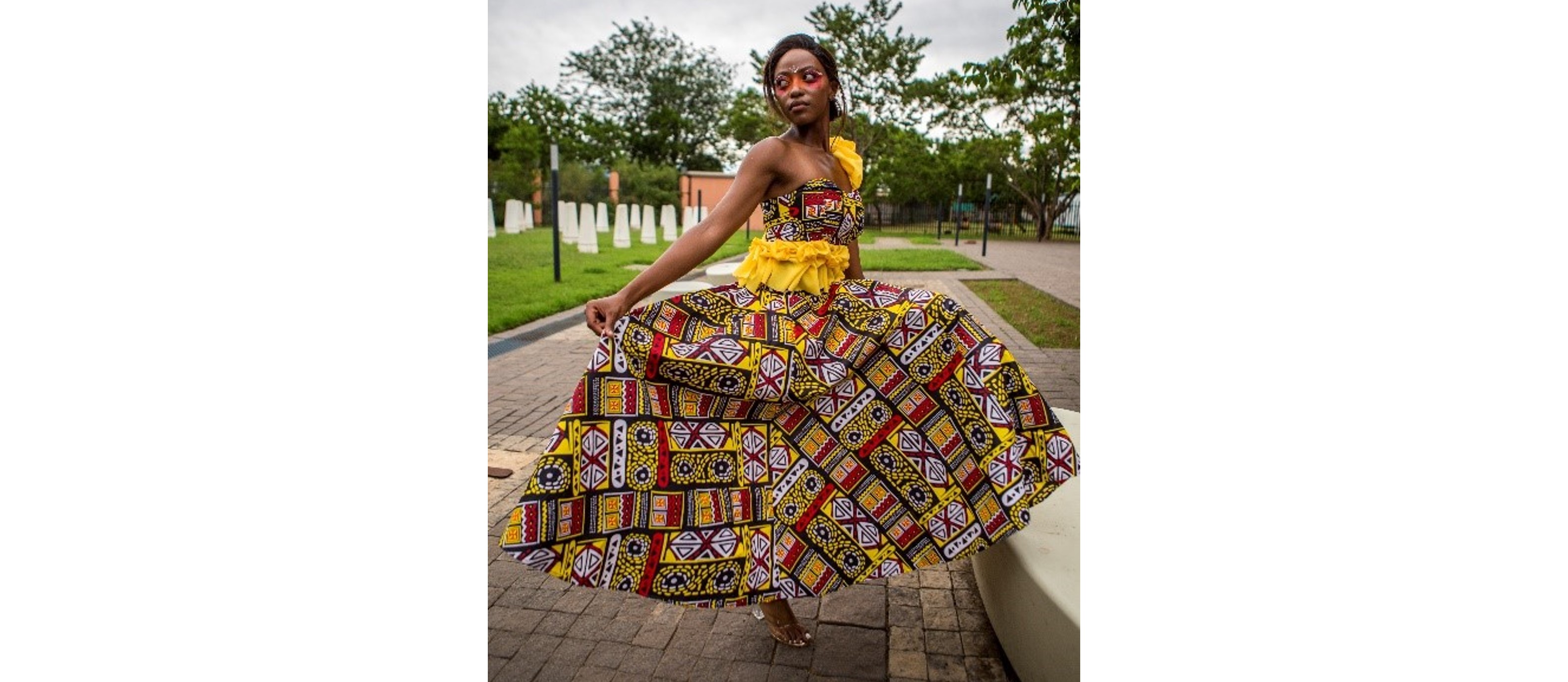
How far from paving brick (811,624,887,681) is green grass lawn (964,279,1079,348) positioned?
571 cm

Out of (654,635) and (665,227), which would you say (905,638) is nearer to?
(654,635)

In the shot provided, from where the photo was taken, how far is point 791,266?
2.36 m

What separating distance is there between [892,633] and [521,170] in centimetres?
2527

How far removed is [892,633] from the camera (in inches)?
102

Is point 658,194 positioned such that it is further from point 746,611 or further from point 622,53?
point 746,611

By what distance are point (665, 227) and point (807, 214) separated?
20128mm

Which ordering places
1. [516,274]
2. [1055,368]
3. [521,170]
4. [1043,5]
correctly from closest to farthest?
[1043,5] < [1055,368] < [516,274] < [521,170]

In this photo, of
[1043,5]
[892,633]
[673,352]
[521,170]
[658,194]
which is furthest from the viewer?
[658,194]

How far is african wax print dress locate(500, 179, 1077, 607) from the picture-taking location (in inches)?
82.4

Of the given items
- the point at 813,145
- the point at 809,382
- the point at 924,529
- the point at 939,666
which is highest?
the point at 813,145

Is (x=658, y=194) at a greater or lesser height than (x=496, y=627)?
greater

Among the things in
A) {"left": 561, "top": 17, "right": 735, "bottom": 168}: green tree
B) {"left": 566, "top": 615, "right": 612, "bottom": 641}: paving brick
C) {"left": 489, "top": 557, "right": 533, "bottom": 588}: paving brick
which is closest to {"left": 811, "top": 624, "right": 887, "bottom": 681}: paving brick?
{"left": 566, "top": 615, "right": 612, "bottom": 641}: paving brick

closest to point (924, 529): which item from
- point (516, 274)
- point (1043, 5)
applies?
point (1043, 5)

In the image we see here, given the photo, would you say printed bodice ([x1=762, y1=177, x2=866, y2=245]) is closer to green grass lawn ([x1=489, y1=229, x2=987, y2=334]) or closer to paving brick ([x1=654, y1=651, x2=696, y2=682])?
paving brick ([x1=654, y1=651, x2=696, y2=682])
